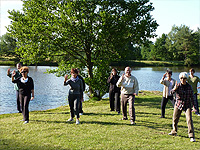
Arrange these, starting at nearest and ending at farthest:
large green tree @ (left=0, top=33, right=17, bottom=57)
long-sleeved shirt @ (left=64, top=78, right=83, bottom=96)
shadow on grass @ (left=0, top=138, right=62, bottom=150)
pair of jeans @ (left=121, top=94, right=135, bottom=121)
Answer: shadow on grass @ (left=0, top=138, right=62, bottom=150) → long-sleeved shirt @ (left=64, top=78, right=83, bottom=96) → pair of jeans @ (left=121, top=94, right=135, bottom=121) → large green tree @ (left=0, top=33, right=17, bottom=57)

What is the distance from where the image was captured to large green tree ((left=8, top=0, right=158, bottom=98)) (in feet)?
56.7

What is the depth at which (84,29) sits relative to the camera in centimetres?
1777

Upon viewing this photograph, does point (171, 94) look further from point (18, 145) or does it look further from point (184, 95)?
point (18, 145)

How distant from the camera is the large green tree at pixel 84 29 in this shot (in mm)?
17297

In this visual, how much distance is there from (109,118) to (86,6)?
937 centimetres

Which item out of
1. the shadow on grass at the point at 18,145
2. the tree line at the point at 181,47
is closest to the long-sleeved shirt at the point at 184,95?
the shadow on grass at the point at 18,145

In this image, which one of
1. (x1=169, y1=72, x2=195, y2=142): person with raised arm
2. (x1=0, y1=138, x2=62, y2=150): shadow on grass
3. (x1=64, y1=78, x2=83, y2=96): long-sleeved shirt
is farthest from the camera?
(x1=64, y1=78, x2=83, y2=96): long-sleeved shirt

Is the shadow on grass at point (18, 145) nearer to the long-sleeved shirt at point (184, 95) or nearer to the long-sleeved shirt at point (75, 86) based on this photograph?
the long-sleeved shirt at point (75, 86)

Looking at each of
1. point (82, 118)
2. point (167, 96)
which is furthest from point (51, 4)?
point (167, 96)

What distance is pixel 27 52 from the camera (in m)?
18.3

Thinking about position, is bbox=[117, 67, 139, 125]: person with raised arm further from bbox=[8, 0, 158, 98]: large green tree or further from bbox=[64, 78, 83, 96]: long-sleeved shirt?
bbox=[8, 0, 158, 98]: large green tree

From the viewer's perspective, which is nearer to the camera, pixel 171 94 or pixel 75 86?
pixel 75 86

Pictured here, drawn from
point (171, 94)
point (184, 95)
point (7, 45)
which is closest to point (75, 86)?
point (184, 95)

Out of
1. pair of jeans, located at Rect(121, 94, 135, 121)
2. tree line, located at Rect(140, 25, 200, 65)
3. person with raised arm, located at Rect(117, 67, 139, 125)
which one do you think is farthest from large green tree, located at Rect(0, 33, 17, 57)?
person with raised arm, located at Rect(117, 67, 139, 125)
